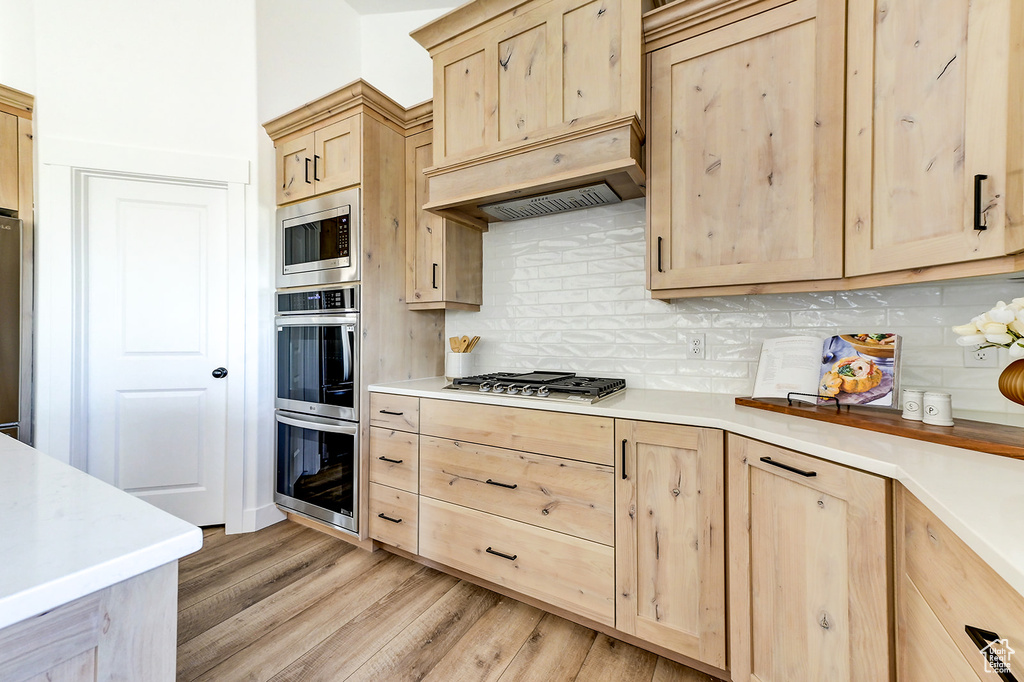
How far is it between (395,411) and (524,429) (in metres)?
0.75

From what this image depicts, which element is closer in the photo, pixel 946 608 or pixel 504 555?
pixel 946 608

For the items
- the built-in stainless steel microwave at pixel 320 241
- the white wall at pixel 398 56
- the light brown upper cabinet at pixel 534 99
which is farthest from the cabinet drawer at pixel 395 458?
the white wall at pixel 398 56

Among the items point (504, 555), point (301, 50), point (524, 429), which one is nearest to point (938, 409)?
point (524, 429)

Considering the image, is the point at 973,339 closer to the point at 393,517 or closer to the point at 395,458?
the point at 395,458

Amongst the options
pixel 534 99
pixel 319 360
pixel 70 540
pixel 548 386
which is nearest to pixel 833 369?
pixel 548 386

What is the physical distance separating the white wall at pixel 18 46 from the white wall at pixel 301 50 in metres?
1.14

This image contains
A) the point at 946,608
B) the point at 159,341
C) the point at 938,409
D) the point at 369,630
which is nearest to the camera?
the point at 946,608

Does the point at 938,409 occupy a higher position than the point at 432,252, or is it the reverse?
the point at 432,252

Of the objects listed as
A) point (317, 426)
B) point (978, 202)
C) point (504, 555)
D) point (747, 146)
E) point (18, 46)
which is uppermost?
point (18, 46)

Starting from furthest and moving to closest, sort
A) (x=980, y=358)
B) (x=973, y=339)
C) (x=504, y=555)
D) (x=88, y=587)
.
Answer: (x=504, y=555) < (x=980, y=358) < (x=973, y=339) < (x=88, y=587)

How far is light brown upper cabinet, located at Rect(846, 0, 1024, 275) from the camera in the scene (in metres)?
A: 1.08

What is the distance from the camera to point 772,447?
1241 mm

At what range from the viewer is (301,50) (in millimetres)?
2846

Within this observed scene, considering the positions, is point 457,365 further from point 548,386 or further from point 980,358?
point 980,358
